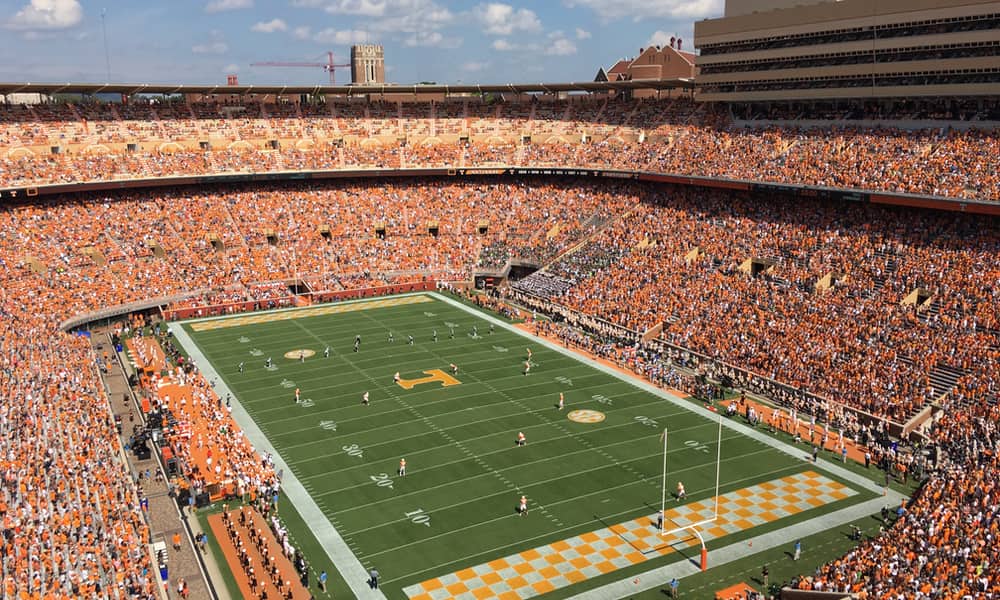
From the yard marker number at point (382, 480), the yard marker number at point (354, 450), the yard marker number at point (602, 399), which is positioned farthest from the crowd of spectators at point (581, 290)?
→ the yard marker number at point (382, 480)

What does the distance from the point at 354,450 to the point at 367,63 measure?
176894 mm

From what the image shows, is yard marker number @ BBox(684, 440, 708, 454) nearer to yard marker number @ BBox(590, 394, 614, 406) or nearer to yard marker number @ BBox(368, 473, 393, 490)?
yard marker number @ BBox(590, 394, 614, 406)

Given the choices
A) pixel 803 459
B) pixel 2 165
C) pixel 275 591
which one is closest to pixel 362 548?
pixel 275 591

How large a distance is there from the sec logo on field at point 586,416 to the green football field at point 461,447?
0.33 feet

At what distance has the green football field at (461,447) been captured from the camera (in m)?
23.4

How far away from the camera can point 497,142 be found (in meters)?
65.4

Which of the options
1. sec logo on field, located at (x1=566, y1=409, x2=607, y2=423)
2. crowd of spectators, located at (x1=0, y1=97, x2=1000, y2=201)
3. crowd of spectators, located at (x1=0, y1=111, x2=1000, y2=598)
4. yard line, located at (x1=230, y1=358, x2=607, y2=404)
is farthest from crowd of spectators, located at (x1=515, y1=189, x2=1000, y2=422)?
sec logo on field, located at (x1=566, y1=409, x2=607, y2=423)

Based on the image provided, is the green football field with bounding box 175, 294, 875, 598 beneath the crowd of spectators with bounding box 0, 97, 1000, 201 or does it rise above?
beneath

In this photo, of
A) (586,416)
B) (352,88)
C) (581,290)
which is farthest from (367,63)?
(586,416)

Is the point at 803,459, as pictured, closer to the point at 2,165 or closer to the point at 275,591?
the point at 275,591

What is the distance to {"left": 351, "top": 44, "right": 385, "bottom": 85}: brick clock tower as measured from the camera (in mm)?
191250

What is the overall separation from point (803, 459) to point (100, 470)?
887 inches

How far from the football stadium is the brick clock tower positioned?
125 metres

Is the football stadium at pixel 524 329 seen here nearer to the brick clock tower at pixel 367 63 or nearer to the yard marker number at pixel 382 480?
the yard marker number at pixel 382 480
